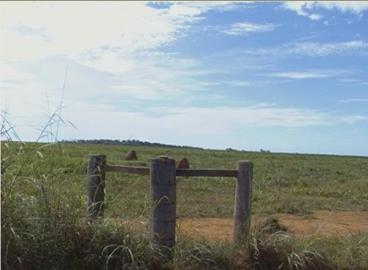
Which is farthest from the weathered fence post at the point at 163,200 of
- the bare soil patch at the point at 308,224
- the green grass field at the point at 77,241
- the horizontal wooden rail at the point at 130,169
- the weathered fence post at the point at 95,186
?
the bare soil patch at the point at 308,224

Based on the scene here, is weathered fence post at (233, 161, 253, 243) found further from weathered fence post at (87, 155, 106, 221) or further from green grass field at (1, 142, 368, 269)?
weathered fence post at (87, 155, 106, 221)

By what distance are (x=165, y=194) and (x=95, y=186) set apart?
84 cm

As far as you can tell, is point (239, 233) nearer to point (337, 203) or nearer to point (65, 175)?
point (65, 175)

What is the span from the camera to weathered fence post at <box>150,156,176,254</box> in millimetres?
5918

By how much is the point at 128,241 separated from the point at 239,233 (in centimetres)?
131

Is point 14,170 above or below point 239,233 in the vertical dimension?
above

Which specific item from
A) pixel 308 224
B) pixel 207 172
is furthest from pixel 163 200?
pixel 308 224

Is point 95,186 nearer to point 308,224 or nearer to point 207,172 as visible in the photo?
point 207,172

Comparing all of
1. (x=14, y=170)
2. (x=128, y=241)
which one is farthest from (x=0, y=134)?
(x=128, y=241)

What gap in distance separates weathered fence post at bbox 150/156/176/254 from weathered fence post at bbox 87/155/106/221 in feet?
1.71

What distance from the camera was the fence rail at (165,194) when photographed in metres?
5.92

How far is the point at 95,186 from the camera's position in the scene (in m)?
6.36

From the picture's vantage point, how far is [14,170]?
539 centimetres

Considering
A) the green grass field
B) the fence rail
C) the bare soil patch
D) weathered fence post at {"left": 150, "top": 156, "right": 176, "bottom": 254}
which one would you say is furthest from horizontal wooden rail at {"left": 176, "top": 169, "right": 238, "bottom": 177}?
the bare soil patch
